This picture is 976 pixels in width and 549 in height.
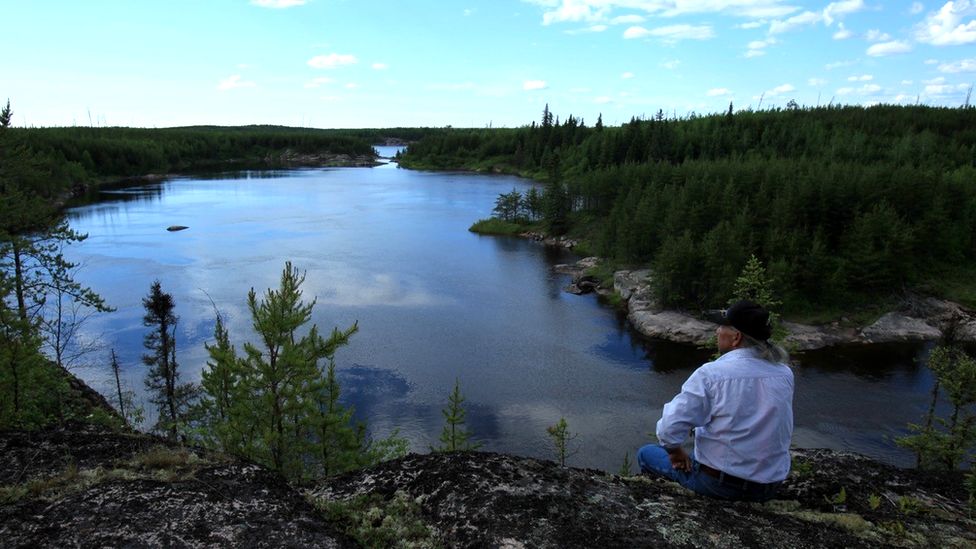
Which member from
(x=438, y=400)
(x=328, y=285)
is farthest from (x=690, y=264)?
(x=328, y=285)

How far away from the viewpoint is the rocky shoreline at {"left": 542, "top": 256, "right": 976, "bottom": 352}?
43344 mm

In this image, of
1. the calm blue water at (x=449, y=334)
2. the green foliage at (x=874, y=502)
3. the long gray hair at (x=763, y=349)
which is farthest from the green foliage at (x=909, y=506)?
the calm blue water at (x=449, y=334)

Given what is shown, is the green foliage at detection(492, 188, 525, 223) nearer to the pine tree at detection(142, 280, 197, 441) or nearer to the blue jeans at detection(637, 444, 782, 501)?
the pine tree at detection(142, 280, 197, 441)

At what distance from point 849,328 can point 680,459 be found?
1899 inches

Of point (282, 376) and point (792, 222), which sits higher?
point (282, 376)

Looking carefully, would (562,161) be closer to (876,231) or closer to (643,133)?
(643,133)

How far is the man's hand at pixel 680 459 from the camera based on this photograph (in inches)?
222

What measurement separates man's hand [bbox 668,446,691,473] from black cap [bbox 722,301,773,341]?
130cm

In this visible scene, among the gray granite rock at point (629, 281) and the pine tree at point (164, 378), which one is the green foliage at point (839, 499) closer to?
the pine tree at point (164, 378)

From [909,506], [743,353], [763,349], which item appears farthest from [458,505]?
[909,506]

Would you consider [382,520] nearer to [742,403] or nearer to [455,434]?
[742,403]

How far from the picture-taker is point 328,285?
51.8m

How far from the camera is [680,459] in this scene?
18.9ft

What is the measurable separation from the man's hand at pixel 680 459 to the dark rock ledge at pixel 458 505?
1.25 ft
